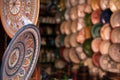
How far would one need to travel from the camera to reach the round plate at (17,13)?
47.8 inches

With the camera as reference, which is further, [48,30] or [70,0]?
[48,30]

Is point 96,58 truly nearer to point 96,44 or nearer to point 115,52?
point 96,44

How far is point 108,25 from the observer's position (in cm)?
289

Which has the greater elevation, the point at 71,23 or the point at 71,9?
the point at 71,9

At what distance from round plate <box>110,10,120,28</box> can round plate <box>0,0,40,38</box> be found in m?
1.71

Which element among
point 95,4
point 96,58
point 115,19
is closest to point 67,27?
point 95,4

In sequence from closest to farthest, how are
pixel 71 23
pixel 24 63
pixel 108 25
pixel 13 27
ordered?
pixel 24 63, pixel 13 27, pixel 108 25, pixel 71 23

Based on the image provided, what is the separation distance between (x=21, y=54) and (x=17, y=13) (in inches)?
10.9

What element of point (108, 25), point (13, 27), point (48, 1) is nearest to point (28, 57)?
point (13, 27)

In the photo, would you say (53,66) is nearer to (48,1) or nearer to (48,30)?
(48,30)

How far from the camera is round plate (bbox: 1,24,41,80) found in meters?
1.06

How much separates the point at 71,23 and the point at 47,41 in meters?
0.75

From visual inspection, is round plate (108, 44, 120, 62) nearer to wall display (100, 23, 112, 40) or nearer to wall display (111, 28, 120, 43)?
wall display (111, 28, 120, 43)

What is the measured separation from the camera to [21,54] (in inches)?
42.4
